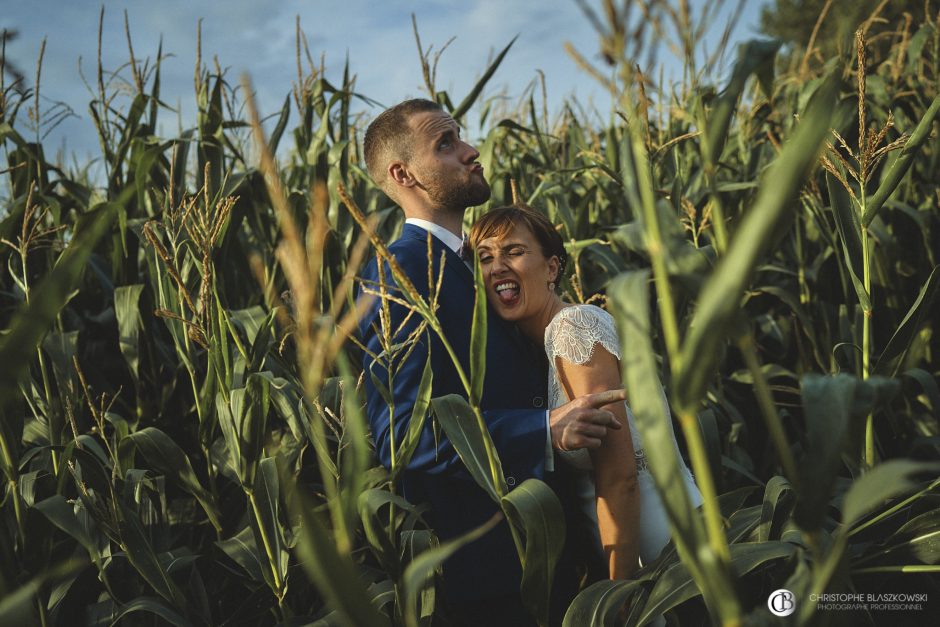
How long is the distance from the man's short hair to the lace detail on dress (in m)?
0.84

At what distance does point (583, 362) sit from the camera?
1.56m

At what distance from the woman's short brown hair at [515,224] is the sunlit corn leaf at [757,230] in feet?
3.96

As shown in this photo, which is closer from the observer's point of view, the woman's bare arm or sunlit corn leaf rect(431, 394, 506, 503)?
sunlit corn leaf rect(431, 394, 506, 503)

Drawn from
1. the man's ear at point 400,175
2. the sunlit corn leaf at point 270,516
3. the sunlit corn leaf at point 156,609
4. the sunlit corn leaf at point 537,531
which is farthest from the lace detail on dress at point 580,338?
the sunlit corn leaf at point 156,609

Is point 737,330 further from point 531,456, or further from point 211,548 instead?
point 211,548

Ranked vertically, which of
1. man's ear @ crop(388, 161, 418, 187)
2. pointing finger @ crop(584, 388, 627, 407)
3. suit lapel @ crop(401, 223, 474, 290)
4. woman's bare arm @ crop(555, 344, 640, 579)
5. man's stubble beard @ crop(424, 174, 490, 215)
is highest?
man's ear @ crop(388, 161, 418, 187)

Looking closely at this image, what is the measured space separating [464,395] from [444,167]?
72 centimetres

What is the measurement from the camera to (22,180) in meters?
2.75

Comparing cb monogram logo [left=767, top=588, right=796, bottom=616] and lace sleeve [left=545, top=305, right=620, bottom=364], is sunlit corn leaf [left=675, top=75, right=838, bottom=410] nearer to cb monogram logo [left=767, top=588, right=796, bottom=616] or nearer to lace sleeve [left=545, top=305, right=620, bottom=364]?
cb monogram logo [left=767, top=588, right=796, bottom=616]

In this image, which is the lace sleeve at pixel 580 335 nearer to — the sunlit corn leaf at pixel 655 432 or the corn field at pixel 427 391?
the corn field at pixel 427 391

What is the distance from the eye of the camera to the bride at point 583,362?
1.53 meters

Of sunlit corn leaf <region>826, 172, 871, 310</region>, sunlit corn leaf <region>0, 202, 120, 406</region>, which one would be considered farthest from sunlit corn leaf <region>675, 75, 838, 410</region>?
sunlit corn leaf <region>826, 172, 871, 310</region>

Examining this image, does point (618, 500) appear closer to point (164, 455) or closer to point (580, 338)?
point (580, 338)

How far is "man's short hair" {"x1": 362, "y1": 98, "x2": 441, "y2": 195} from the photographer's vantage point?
7.34ft
